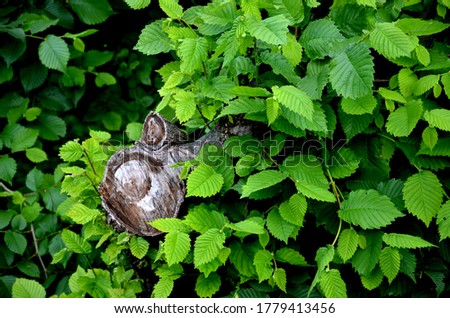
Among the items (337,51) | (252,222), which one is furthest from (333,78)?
(252,222)

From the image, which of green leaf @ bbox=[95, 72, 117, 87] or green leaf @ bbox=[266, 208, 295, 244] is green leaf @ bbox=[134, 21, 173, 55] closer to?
green leaf @ bbox=[266, 208, 295, 244]

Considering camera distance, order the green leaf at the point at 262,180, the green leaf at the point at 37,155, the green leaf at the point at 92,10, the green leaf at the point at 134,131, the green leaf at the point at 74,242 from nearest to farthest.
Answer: the green leaf at the point at 262,180 < the green leaf at the point at 74,242 < the green leaf at the point at 134,131 < the green leaf at the point at 37,155 < the green leaf at the point at 92,10

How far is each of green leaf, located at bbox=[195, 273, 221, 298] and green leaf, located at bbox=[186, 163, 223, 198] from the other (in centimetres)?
32

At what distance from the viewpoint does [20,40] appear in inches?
118

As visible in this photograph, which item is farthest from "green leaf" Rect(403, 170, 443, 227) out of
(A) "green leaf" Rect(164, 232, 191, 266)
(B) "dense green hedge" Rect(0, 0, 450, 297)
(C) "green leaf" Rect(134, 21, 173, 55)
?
(C) "green leaf" Rect(134, 21, 173, 55)

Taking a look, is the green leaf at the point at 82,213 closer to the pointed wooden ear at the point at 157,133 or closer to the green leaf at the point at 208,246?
the pointed wooden ear at the point at 157,133

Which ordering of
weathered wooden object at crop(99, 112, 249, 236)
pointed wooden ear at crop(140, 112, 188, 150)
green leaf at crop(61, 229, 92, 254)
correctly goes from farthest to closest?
green leaf at crop(61, 229, 92, 254)
pointed wooden ear at crop(140, 112, 188, 150)
weathered wooden object at crop(99, 112, 249, 236)

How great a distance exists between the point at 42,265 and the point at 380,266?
1.97 m

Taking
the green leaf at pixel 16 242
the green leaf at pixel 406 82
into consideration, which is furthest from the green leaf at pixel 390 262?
the green leaf at pixel 16 242

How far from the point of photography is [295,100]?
156 centimetres

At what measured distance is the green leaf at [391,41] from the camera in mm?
1611

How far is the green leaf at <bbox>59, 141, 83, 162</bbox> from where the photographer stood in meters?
2.03

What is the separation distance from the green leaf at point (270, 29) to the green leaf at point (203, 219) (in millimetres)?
563
